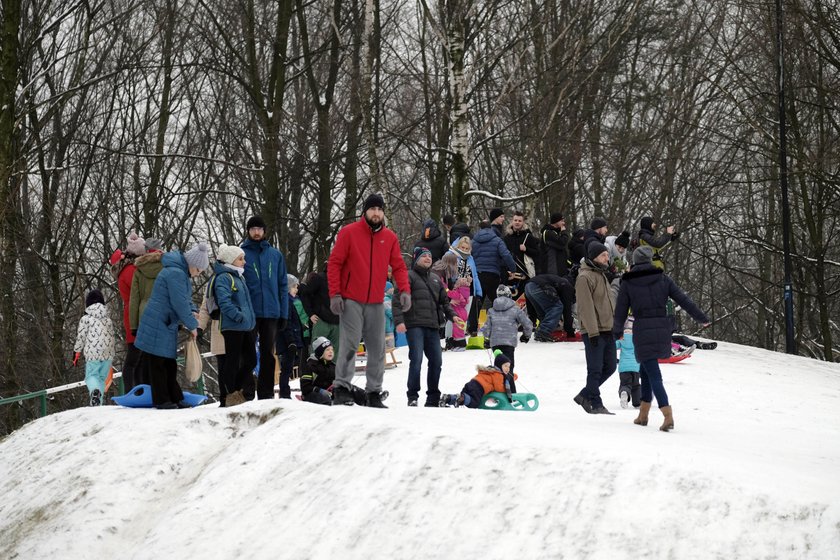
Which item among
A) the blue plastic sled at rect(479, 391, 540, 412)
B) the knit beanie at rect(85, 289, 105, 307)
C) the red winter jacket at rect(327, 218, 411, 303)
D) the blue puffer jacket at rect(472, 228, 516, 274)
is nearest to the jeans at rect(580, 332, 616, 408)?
the blue plastic sled at rect(479, 391, 540, 412)

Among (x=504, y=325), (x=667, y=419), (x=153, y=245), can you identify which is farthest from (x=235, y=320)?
(x=504, y=325)

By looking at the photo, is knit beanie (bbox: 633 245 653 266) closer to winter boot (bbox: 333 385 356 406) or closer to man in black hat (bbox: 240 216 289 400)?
winter boot (bbox: 333 385 356 406)

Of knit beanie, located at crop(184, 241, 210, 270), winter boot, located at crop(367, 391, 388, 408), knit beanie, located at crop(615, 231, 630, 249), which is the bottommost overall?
winter boot, located at crop(367, 391, 388, 408)

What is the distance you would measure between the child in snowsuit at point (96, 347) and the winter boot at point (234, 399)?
12.6 ft

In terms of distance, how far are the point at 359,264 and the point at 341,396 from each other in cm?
129

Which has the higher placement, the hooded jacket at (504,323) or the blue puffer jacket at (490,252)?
the blue puffer jacket at (490,252)

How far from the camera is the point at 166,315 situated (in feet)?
31.3

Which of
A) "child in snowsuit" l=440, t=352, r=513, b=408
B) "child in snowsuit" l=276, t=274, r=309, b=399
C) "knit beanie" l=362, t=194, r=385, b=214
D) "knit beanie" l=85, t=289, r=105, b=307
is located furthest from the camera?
"knit beanie" l=85, t=289, r=105, b=307

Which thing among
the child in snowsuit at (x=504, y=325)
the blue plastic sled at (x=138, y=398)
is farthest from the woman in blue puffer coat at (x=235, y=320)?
the child in snowsuit at (x=504, y=325)

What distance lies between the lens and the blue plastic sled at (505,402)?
11.6 meters

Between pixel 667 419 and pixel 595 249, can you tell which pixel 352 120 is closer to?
pixel 595 249

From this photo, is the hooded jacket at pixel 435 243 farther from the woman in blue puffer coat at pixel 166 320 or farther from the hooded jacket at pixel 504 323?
the woman in blue puffer coat at pixel 166 320

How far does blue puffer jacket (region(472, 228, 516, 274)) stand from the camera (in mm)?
17703

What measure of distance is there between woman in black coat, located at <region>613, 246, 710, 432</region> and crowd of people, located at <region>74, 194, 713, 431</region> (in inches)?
0.5
